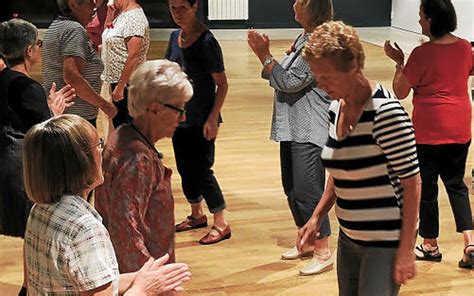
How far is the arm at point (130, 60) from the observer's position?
16.1ft

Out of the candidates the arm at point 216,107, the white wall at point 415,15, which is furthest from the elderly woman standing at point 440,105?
the white wall at point 415,15

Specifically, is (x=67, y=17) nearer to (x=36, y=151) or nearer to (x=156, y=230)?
(x=156, y=230)

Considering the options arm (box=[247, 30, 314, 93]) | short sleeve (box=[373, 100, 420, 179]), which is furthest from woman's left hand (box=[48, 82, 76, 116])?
short sleeve (box=[373, 100, 420, 179])

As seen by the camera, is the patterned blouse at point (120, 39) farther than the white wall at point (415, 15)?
No

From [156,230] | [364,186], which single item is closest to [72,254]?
[156,230]

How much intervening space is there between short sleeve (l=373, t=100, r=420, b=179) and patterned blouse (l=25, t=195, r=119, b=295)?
3.06 feet

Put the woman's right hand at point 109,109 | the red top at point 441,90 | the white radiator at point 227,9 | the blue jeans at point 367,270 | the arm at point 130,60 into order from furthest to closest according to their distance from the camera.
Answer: the white radiator at point 227,9, the arm at point 130,60, the woman's right hand at point 109,109, the red top at point 441,90, the blue jeans at point 367,270

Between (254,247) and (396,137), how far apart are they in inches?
94.5

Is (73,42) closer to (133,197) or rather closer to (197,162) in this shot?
(197,162)

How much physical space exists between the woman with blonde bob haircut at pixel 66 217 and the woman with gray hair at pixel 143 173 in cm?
48

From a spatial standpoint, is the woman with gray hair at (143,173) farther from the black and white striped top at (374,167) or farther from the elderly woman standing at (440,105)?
the elderly woman standing at (440,105)

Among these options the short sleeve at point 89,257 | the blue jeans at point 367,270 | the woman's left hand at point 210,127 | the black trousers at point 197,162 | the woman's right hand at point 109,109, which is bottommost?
the black trousers at point 197,162

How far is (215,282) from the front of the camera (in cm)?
417

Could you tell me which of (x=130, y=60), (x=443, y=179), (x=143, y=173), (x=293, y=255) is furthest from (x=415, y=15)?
(x=143, y=173)
